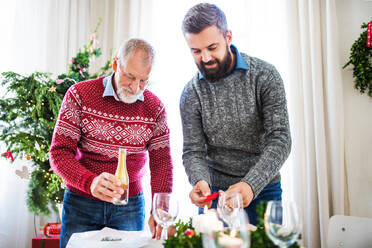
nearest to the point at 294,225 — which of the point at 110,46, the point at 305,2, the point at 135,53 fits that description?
the point at 135,53

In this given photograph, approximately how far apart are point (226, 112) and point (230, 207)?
636mm

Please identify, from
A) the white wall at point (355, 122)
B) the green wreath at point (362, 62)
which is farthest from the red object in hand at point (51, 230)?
the green wreath at point (362, 62)

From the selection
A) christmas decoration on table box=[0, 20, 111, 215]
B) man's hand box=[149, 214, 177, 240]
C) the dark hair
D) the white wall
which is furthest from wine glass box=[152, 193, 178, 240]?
the white wall

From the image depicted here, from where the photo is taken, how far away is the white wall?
2.50 m

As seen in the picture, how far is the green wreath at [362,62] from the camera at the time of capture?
2.46m

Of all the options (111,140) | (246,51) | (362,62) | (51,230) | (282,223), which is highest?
(246,51)

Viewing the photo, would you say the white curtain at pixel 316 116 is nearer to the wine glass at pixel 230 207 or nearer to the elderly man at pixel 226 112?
the elderly man at pixel 226 112

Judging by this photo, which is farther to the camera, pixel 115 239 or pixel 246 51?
pixel 246 51

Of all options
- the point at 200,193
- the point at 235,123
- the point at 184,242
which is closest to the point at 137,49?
the point at 235,123

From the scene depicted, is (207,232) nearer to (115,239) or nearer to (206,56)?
(115,239)

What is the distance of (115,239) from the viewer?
117 centimetres

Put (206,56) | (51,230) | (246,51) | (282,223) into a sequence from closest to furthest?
(282,223) → (206,56) → (51,230) → (246,51)

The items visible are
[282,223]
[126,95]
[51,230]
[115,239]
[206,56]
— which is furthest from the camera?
[51,230]

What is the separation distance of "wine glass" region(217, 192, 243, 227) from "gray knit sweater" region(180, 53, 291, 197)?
0.44m
